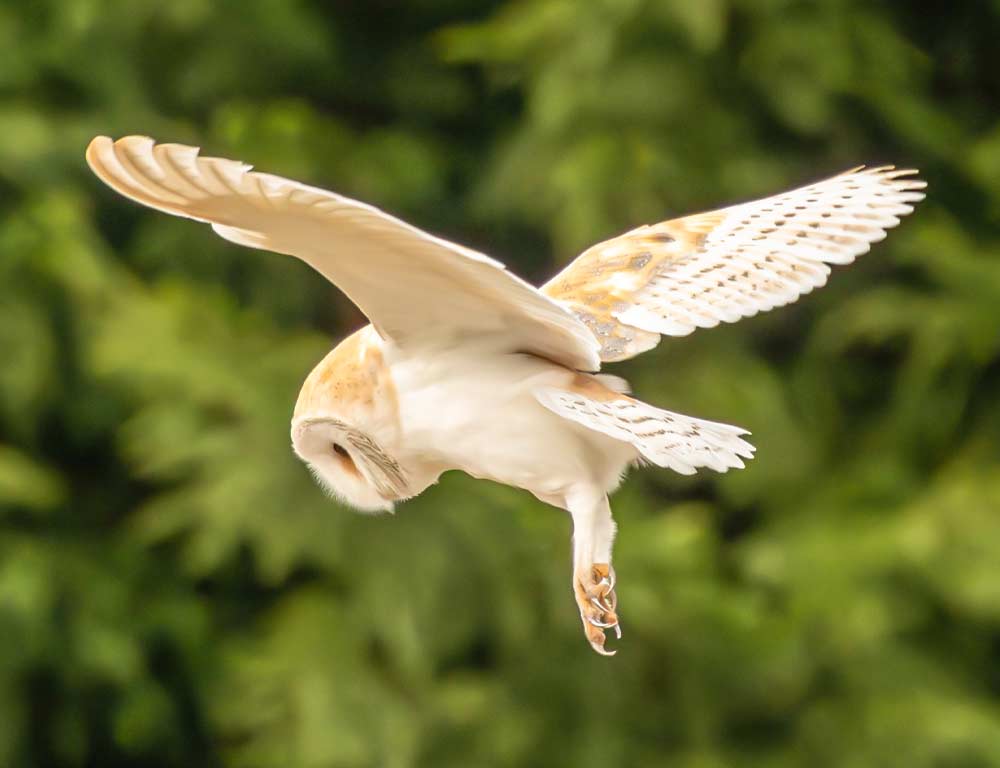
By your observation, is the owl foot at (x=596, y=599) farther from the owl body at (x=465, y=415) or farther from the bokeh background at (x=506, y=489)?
the bokeh background at (x=506, y=489)

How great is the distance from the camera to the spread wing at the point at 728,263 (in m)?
2.12

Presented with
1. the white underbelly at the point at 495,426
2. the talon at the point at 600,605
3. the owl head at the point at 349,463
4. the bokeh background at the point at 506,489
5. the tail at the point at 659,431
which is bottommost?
the bokeh background at the point at 506,489

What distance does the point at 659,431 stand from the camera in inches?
69.6

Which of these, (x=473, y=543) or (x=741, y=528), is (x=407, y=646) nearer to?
(x=473, y=543)

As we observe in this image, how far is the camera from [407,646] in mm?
5379

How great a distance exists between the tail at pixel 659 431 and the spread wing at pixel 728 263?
0.73 ft

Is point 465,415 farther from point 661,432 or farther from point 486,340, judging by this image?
point 661,432

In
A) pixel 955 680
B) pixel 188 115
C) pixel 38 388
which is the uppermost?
pixel 188 115

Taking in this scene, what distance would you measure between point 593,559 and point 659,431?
207mm

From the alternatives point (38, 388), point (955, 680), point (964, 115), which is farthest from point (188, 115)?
point (955, 680)

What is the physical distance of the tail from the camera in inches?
67.8

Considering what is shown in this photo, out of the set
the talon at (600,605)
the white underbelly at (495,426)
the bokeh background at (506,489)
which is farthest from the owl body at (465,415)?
the bokeh background at (506,489)

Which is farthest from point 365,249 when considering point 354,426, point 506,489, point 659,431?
point 506,489

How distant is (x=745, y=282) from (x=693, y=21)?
323 cm
